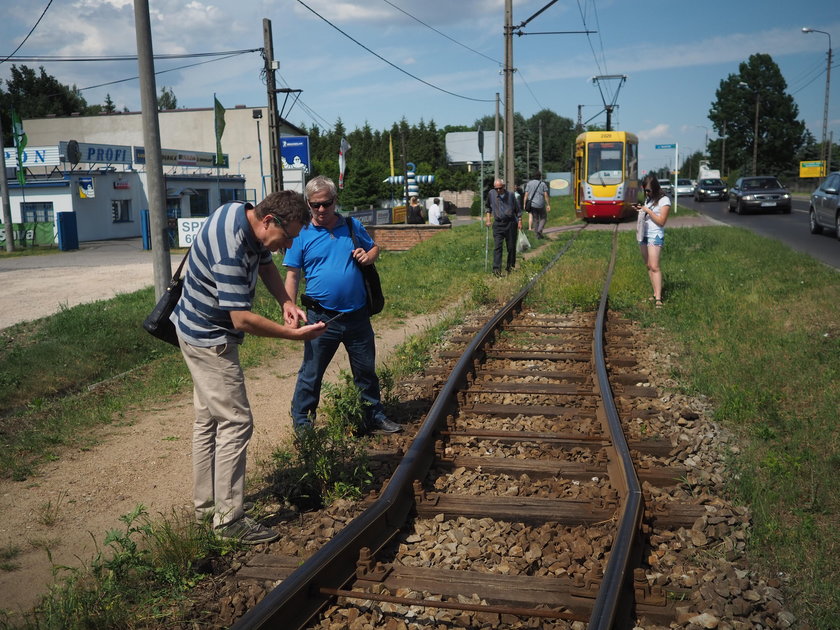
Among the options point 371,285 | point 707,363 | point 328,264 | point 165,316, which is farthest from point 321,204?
point 707,363

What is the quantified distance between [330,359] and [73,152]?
1451 inches

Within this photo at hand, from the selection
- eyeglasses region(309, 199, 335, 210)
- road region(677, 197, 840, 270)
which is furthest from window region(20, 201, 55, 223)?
eyeglasses region(309, 199, 335, 210)

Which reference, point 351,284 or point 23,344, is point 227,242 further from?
point 23,344

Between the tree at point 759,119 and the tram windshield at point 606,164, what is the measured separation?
7987 cm

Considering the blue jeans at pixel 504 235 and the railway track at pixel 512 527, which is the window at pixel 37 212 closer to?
the blue jeans at pixel 504 235

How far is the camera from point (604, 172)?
30.9 m

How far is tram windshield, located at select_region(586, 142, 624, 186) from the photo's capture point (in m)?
30.9

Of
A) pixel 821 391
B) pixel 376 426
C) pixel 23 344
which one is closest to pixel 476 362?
pixel 376 426

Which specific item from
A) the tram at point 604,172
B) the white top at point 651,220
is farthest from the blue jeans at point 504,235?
the tram at point 604,172

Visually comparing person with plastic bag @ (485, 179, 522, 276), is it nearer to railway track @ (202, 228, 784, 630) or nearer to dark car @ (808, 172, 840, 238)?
railway track @ (202, 228, 784, 630)

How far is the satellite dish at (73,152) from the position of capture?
37.6 m

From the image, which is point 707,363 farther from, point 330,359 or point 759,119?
point 759,119

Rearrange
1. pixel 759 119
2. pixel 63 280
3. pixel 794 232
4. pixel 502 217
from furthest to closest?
pixel 759 119 < pixel 794 232 < pixel 63 280 < pixel 502 217

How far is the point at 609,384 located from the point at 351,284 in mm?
2448
